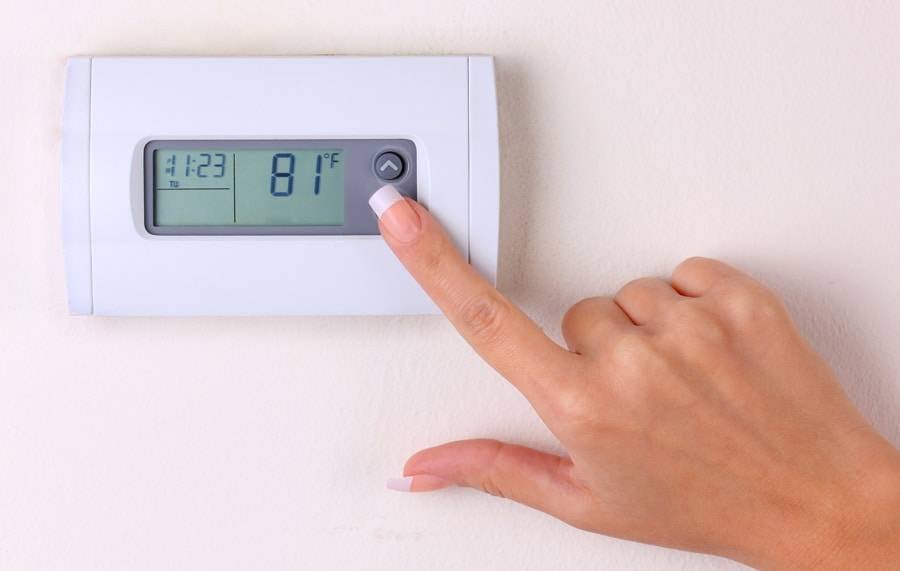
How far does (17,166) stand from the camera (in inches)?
27.1

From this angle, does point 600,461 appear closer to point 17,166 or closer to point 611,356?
point 611,356

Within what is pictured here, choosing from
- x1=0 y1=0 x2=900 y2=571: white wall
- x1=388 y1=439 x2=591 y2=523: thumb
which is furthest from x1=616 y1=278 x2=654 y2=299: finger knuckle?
x1=388 y1=439 x2=591 y2=523: thumb

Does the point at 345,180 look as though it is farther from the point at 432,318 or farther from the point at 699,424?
the point at 699,424

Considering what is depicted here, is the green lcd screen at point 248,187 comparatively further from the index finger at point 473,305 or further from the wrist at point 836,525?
the wrist at point 836,525

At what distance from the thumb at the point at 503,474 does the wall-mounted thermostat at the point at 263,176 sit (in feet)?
0.38

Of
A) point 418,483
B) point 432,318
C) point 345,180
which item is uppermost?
point 345,180

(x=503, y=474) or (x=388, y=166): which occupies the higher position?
(x=388, y=166)

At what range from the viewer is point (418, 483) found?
0.69 metres

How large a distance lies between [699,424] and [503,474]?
149 millimetres

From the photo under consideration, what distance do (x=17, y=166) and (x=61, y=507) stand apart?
0.87ft

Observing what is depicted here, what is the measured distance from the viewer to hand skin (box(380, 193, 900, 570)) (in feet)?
1.96

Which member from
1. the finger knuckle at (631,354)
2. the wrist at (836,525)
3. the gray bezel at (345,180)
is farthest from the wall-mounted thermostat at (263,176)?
the wrist at (836,525)

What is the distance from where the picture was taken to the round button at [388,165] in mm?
648

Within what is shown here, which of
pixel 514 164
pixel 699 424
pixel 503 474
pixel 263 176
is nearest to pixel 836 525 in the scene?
pixel 699 424
